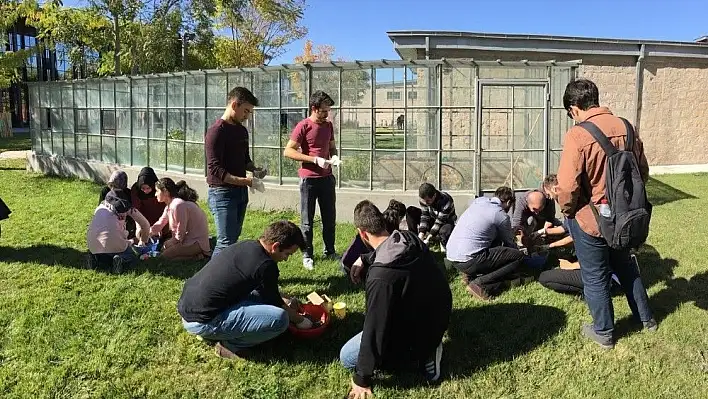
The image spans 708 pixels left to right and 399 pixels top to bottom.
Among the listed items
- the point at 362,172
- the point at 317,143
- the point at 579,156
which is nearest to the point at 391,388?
the point at 579,156

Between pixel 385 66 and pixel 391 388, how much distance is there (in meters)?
5.77

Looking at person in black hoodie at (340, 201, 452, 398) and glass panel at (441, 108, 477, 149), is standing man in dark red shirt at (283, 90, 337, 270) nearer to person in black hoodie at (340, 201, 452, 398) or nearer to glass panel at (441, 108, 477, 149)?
person in black hoodie at (340, 201, 452, 398)

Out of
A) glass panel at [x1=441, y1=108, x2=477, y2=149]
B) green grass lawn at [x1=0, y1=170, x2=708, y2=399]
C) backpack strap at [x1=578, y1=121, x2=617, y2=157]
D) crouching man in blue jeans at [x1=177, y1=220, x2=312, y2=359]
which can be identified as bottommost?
green grass lawn at [x1=0, y1=170, x2=708, y2=399]

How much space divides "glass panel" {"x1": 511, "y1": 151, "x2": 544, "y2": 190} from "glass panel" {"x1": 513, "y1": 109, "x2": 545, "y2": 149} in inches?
5.7

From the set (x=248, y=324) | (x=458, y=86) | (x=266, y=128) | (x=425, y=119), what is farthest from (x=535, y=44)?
(x=248, y=324)

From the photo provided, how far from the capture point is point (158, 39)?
19.2 metres

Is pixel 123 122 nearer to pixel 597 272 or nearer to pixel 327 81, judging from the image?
pixel 327 81

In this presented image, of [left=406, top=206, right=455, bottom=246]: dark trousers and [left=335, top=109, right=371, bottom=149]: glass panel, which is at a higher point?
[left=335, top=109, right=371, bottom=149]: glass panel

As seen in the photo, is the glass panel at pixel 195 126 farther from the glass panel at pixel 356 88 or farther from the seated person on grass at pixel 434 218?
the seated person on grass at pixel 434 218

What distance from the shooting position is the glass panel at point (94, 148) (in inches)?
502

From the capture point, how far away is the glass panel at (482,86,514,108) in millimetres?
8492

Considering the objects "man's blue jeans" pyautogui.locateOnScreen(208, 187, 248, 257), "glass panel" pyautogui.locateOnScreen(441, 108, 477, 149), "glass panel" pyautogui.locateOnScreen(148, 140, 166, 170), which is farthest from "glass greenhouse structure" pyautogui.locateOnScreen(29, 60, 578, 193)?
"man's blue jeans" pyautogui.locateOnScreen(208, 187, 248, 257)

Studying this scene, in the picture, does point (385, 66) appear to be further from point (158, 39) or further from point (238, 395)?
point (158, 39)

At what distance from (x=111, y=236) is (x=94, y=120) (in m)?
8.33
